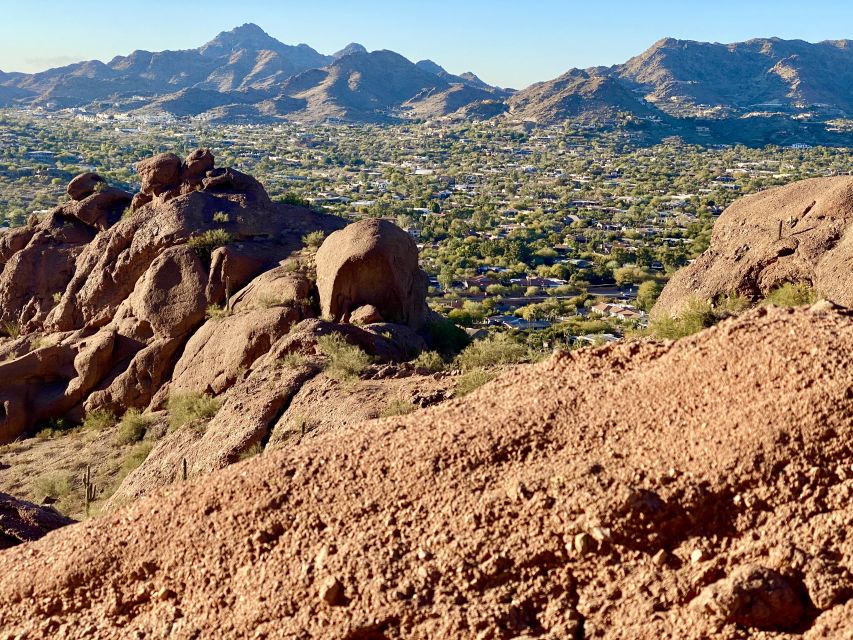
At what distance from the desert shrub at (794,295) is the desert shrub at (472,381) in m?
6.34

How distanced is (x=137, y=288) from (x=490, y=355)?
39.8 ft

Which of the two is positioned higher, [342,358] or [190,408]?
[342,358]

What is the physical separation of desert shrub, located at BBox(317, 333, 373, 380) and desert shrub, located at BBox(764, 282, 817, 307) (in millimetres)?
7880

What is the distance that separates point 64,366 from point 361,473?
18.9 metres

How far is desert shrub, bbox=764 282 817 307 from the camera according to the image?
17297 millimetres

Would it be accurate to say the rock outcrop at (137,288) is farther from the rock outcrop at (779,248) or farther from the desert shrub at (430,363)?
the rock outcrop at (779,248)

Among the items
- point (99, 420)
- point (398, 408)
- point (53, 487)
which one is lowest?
point (99, 420)

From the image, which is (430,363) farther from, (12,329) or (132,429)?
(12,329)

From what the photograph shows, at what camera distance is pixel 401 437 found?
960 centimetres

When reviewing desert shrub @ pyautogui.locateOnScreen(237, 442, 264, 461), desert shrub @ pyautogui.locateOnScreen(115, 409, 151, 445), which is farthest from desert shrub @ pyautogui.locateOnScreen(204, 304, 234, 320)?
desert shrub @ pyautogui.locateOnScreen(237, 442, 264, 461)

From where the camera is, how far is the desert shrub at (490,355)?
17653 mm

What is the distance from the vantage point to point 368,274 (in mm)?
22016

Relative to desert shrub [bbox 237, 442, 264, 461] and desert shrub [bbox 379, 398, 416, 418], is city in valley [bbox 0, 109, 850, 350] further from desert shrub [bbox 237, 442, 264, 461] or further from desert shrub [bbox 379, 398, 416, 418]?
desert shrub [bbox 237, 442, 264, 461]

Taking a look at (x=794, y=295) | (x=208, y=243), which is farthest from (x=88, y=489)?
(x=794, y=295)
